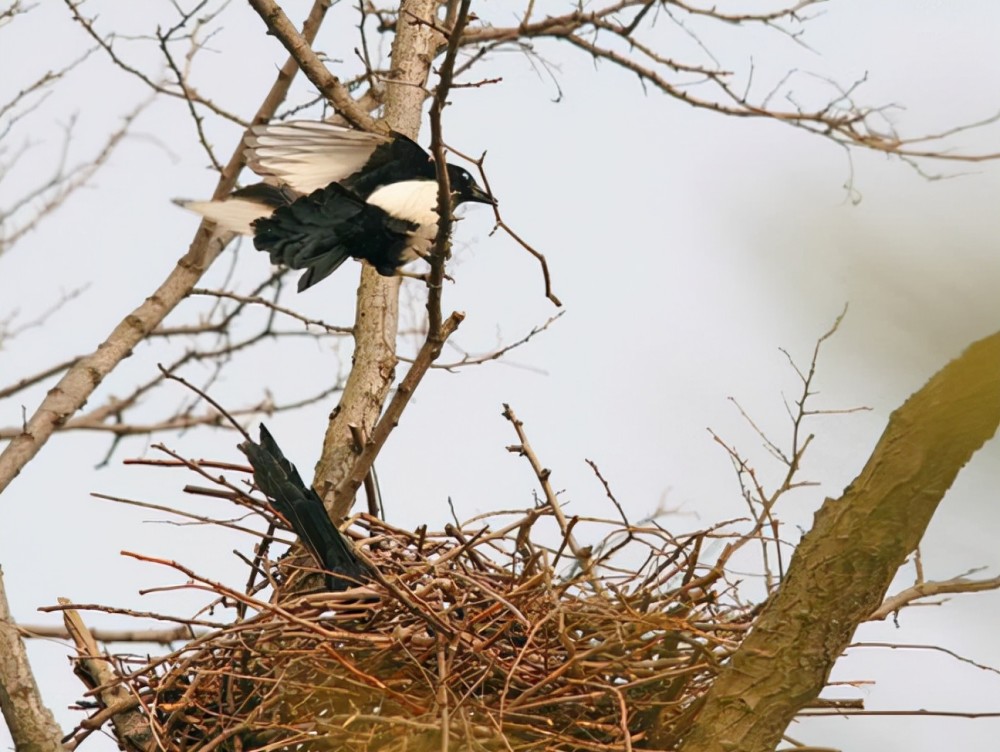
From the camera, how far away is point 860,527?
2.46 m

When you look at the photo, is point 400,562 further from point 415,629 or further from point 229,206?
point 229,206

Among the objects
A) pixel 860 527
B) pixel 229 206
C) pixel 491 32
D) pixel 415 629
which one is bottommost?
pixel 415 629

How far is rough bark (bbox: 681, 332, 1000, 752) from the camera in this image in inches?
91.7

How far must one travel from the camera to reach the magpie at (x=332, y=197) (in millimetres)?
3838

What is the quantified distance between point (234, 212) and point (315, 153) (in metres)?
0.34

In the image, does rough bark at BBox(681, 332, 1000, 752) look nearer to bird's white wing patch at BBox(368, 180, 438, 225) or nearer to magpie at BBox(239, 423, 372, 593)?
magpie at BBox(239, 423, 372, 593)

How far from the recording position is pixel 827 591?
2531mm

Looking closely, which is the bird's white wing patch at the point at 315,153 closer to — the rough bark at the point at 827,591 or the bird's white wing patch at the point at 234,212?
the bird's white wing patch at the point at 234,212

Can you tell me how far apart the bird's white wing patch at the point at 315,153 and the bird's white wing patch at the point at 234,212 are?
0.12 m

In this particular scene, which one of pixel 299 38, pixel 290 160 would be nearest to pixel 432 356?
pixel 290 160

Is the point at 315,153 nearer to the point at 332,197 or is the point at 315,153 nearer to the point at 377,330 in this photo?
the point at 332,197

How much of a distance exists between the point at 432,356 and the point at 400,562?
0.68 meters

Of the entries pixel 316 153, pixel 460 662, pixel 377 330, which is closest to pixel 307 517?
pixel 460 662

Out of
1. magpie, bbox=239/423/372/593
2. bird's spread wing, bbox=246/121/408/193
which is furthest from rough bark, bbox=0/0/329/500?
magpie, bbox=239/423/372/593
